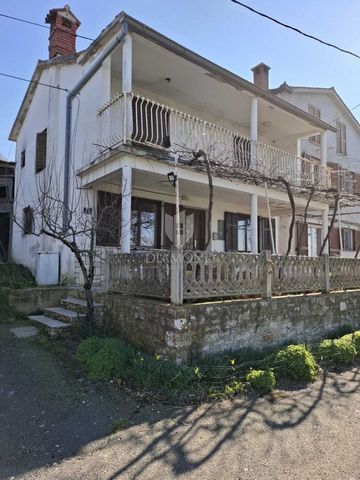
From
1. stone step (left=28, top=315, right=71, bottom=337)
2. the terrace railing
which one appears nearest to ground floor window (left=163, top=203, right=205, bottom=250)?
the terrace railing

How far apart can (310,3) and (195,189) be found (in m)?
5.00

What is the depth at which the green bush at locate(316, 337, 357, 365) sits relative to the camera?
595 centimetres

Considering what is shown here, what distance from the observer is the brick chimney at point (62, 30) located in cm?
1100

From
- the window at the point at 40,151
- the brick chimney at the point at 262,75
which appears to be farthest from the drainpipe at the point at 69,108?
the brick chimney at the point at 262,75

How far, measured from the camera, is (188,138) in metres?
8.92

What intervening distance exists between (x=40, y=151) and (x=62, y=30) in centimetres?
393

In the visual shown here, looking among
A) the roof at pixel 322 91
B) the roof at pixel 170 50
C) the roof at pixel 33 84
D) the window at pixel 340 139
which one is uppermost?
the roof at pixel 322 91

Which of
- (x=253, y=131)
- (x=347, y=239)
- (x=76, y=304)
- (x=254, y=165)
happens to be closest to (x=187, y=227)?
(x=254, y=165)

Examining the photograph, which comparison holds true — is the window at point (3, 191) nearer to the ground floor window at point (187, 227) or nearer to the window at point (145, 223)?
the window at point (145, 223)

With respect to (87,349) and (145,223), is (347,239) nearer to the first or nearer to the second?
(145,223)

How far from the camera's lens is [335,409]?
431 centimetres

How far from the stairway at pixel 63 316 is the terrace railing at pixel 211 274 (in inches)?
29.5

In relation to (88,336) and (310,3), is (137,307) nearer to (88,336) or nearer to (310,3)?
(88,336)

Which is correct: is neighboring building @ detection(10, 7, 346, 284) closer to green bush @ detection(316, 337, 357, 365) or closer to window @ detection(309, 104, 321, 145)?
green bush @ detection(316, 337, 357, 365)
